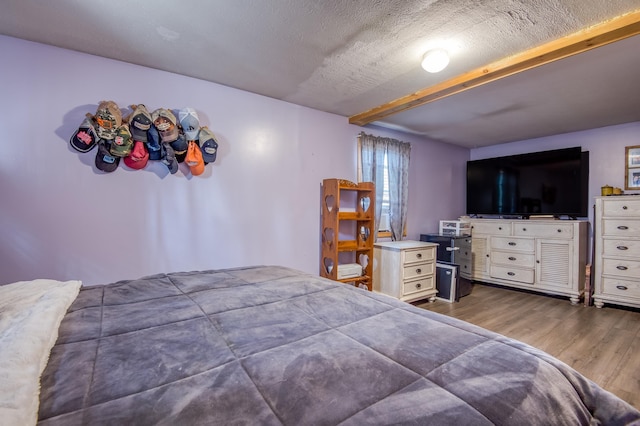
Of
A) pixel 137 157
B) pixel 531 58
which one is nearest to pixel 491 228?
pixel 531 58

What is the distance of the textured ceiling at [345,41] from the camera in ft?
5.39

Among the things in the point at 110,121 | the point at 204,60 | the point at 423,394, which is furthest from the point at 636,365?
the point at 110,121

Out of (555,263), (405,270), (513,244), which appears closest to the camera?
(405,270)

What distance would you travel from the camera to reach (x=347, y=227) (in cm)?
354

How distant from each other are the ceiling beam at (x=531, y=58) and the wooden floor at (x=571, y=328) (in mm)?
2166

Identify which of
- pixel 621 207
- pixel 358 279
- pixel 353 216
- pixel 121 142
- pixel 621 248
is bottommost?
pixel 358 279

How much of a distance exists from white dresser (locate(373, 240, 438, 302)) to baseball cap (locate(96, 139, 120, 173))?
2.75m

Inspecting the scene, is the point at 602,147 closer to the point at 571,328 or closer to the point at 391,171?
the point at 571,328

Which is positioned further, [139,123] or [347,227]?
[347,227]

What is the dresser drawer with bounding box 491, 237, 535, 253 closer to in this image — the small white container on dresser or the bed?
the small white container on dresser

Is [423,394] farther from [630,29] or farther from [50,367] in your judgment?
[630,29]

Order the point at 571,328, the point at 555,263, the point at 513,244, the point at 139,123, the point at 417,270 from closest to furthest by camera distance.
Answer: the point at 139,123 → the point at 571,328 → the point at 417,270 → the point at 555,263 → the point at 513,244

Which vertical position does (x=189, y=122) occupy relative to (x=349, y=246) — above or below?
above

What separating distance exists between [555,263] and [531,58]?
2.85 meters
